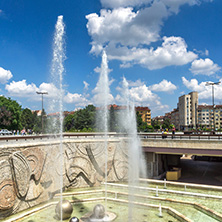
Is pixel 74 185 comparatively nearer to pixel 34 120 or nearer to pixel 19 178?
pixel 19 178

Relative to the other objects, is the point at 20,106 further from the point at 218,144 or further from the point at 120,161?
the point at 218,144

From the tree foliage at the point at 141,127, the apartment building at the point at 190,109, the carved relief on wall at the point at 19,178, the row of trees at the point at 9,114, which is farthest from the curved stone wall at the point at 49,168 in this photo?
the apartment building at the point at 190,109

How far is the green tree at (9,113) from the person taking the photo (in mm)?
36237

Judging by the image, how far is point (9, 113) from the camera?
1439 inches

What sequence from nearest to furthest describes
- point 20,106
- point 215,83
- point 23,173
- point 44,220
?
1. point 44,220
2. point 23,173
3. point 215,83
4. point 20,106

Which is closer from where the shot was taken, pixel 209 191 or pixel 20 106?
pixel 209 191

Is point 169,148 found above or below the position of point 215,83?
below

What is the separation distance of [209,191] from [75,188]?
33.1 feet

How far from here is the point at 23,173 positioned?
11.4m

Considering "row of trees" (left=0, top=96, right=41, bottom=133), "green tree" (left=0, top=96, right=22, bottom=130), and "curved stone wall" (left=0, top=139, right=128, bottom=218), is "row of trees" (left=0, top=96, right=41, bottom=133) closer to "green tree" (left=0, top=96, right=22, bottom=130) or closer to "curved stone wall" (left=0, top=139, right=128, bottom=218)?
"green tree" (left=0, top=96, right=22, bottom=130)

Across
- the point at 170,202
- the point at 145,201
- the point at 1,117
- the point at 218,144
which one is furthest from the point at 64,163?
the point at 1,117

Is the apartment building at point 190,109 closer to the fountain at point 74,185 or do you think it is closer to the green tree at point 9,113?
the green tree at point 9,113

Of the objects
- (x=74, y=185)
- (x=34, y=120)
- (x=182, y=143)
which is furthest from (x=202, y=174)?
(x=34, y=120)

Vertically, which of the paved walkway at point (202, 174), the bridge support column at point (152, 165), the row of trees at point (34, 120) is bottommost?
the paved walkway at point (202, 174)
